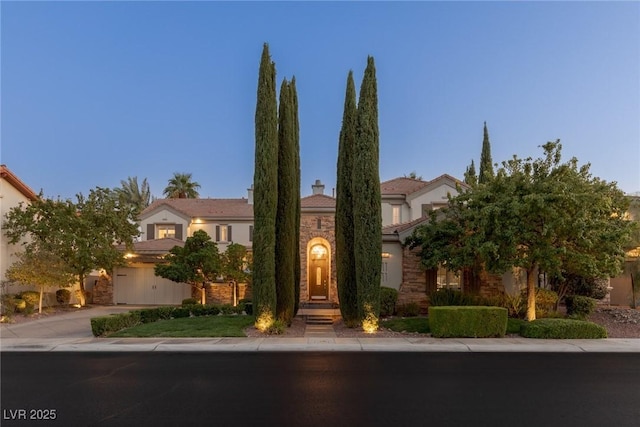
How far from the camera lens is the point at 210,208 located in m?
29.5

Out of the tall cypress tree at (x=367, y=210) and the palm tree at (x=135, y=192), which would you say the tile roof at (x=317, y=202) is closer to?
the tall cypress tree at (x=367, y=210)

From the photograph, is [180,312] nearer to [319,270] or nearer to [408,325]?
[319,270]

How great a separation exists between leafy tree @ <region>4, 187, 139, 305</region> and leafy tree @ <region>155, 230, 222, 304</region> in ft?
14.6

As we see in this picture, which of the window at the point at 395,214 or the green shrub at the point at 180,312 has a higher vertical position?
the window at the point at 395,214

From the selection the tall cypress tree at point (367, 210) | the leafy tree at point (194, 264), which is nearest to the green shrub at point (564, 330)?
the tall cypress tree at point (367, 210)

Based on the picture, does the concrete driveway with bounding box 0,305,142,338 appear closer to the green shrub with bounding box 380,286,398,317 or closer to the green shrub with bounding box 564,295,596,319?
the green shrub with bounding box 380,286,398,317

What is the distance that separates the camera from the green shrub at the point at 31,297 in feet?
63.1
